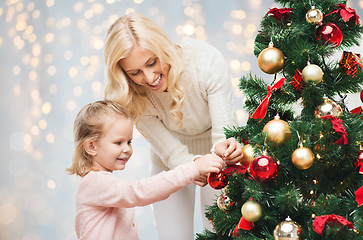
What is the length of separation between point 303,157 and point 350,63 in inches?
10.5

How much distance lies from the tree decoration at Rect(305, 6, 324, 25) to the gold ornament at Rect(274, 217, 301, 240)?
44 cm

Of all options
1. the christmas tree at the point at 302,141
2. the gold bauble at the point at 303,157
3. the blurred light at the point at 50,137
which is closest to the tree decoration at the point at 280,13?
the christmas tree at the point at 302,141

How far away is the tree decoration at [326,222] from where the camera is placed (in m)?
0.80

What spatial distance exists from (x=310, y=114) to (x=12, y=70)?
2116 millimetres

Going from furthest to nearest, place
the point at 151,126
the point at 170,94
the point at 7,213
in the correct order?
the point at 7,213, the point at 151,126, the point at 170,94

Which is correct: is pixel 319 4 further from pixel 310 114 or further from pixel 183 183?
pixel 183 183

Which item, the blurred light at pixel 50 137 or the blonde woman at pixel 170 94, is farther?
the blurred light at pixel 50 137

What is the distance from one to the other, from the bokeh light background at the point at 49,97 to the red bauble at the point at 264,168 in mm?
1673

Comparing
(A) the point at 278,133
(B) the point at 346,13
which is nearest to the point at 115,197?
(A) the point at 278,133

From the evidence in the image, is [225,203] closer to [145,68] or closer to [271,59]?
[271,59]

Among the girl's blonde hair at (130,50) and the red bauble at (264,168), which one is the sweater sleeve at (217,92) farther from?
the red bauble at (264,168)

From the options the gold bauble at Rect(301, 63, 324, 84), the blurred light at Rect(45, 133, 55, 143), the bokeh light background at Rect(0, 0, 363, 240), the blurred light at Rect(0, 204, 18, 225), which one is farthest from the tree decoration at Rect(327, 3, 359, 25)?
the blurred light at Rect(0, 204, 18, 225)

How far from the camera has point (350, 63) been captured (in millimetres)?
964

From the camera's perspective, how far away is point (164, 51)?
138 cm
